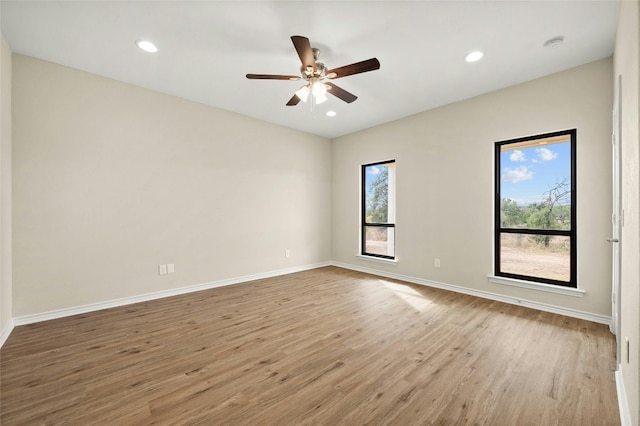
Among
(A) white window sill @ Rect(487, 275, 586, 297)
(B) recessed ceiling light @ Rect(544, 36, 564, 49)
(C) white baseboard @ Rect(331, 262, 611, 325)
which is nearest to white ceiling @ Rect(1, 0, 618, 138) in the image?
(B) recessed ceiling light @ Rect(544, 36, 564, 49)

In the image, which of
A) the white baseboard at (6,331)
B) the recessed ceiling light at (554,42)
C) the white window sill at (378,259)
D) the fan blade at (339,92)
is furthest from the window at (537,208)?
the white baseboard at (6,331)

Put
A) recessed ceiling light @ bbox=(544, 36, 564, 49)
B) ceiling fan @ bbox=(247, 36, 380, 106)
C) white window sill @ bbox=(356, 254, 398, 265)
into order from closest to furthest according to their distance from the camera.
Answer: ceiling fan @ bbox=(247, 36, 380, 106) → recessed ceiling light @ bbox=(544, 36, 564, 49) → white window sill @ bbox=(356, 254, 398, 265)

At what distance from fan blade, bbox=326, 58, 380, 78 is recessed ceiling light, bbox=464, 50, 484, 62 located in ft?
3.93

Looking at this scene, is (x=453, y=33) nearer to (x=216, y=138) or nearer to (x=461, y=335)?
(x=461, y=335)

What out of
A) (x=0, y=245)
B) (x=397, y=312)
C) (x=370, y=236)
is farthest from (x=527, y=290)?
(x=0, y=245)

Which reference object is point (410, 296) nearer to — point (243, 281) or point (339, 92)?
point (243, 281)

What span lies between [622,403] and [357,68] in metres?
2.95

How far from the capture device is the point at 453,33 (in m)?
2.43

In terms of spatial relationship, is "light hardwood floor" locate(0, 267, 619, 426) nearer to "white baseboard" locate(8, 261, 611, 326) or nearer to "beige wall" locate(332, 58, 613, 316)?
"white baseboard" locate(8, 261, 611, 326)

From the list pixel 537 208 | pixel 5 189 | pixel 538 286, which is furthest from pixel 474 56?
pixel 5 189

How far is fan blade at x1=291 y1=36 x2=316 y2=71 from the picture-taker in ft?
6.93

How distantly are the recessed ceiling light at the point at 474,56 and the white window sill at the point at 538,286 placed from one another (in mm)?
2681

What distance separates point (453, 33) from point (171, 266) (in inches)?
169

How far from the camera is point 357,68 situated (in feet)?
7.88
